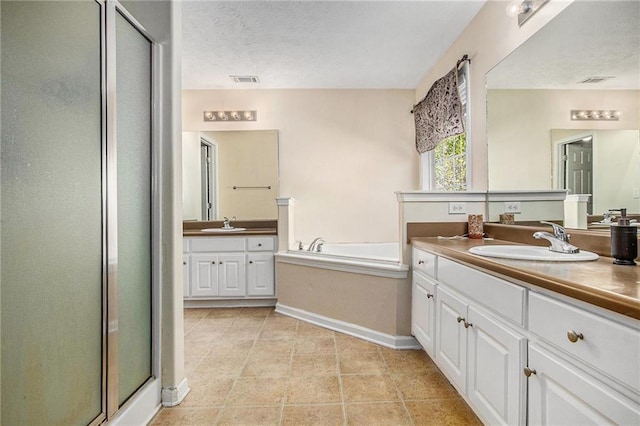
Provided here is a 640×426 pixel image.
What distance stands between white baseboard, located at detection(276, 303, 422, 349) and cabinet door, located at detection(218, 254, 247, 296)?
1.53ft

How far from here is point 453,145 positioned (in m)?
3.39

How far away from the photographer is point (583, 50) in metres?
1.61

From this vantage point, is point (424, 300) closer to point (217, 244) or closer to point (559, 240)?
point (559, 240)

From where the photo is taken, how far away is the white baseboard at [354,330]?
2406 millimetres

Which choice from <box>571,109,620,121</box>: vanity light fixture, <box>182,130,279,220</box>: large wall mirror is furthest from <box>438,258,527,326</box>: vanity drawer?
<box>182,130,279,220</box>: large wall mirror

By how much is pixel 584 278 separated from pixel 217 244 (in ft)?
10.2

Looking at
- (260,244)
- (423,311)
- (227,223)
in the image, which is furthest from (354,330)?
(227,223)

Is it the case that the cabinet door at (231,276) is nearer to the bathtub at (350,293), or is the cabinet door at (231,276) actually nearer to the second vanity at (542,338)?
the bathtub at (350,293)

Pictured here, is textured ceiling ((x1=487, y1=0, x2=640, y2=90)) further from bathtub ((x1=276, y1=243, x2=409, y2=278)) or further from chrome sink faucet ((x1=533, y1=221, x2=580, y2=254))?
bathtub ((x1=276, y1=243, x2=409, y2=278))

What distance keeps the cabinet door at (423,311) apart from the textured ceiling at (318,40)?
2.01 m

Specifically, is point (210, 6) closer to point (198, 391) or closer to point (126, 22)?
point (126, 22)

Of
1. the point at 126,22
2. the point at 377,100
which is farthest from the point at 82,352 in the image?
the point at 377,100

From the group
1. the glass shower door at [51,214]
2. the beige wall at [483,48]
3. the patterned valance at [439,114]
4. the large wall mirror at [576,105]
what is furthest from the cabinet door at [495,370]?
the patterned valance at [439,114]

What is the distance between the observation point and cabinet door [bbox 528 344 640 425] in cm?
77
